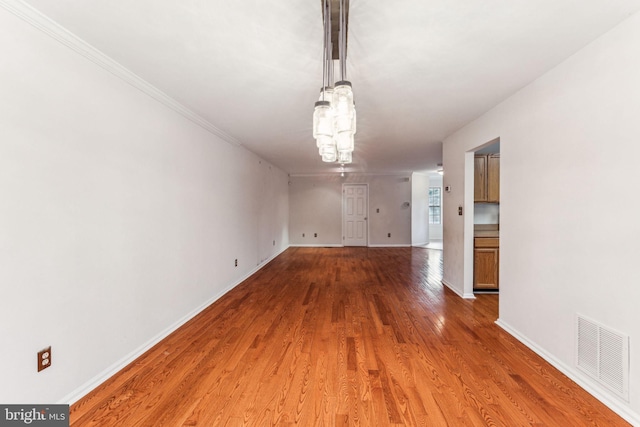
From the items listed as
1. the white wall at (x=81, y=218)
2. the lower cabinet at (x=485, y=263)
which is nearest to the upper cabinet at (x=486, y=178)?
the lower cabinet at (x=485, y=263)

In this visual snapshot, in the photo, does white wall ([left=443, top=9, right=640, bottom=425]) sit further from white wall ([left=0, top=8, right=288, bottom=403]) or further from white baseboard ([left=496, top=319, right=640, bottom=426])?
white wall ([left=0, top=8, right=288, bottom=403])

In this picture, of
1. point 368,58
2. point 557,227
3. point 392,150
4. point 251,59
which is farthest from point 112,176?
point 392,150

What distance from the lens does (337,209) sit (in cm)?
897

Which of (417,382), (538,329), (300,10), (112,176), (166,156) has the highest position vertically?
(300,10)

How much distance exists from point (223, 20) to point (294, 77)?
764 millimetres

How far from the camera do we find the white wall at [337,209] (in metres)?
8.84

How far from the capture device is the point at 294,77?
7.48ft

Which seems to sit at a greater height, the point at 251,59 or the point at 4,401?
the point at 251,59

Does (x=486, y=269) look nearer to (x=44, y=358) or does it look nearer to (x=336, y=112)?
(x=336, y=112)

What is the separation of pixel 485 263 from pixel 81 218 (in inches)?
178

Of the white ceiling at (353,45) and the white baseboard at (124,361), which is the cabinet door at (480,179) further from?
the white baseboard at (124,361)

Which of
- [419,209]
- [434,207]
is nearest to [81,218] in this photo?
[419,209]

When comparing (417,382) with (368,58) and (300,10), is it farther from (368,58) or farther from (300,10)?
(300,10)

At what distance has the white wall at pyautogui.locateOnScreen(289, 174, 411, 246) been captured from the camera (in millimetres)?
8836
